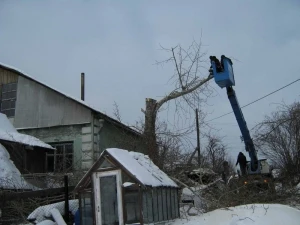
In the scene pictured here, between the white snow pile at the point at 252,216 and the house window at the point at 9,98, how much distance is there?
48.6ft

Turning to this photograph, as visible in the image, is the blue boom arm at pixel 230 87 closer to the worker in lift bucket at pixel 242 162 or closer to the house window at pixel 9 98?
the worker in lift bucket at pixel 242 162

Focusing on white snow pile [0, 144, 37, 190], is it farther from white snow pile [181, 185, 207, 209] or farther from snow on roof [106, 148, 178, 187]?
white snow pile [181, 185, 207, 209]

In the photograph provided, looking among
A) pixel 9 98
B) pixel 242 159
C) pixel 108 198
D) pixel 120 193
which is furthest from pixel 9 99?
pixel 120 193

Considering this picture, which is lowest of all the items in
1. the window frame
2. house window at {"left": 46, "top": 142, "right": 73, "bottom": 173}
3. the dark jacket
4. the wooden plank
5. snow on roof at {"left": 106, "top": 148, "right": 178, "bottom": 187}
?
the wooden plank

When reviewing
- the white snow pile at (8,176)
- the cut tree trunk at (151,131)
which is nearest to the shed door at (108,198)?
the white snow pile at (8,176)

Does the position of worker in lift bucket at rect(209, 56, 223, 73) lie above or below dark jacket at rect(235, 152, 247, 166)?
above

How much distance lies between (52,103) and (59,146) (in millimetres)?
2324

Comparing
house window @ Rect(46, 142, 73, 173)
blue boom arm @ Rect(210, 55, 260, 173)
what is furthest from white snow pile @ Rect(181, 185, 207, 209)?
house window @ Rect(46, 142, 73, 173)

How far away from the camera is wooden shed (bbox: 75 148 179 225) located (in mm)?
8141

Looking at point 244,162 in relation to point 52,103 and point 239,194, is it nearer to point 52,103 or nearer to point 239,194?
point 239,194

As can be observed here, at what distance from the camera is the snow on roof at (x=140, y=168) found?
839cm

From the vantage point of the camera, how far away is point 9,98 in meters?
20.9

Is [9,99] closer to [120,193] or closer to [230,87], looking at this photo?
[230,87]

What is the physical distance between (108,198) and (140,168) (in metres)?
1.07
